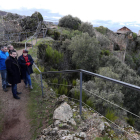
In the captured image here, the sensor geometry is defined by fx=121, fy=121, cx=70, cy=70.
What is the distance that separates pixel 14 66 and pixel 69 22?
19.1 m

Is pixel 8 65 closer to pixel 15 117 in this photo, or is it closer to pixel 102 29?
pixel 15 117

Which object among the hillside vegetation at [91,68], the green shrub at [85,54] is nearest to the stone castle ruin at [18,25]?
the hillside vegetation at [91,68]

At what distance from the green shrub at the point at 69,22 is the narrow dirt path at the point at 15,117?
1852 centimetres

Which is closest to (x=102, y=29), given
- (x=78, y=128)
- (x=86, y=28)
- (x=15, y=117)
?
(x=86, y=28)

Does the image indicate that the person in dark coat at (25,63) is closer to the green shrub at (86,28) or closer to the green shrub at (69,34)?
the green shrub at (69,34)

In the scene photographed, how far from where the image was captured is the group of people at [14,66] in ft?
11.4

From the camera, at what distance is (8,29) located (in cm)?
1603

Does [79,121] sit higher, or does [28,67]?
[28,67]

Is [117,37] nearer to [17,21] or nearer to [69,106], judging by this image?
[17,21]

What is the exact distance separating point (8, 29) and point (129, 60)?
773 inches

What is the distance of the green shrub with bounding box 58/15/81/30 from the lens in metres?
20.9

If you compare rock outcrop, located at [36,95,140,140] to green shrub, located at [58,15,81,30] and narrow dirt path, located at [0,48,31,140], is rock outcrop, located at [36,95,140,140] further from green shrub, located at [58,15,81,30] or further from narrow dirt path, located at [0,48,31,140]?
green shrub, located at [58,15,81,30]

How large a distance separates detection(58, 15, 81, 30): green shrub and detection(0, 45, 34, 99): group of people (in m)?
18.2

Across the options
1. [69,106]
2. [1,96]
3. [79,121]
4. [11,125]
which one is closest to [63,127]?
[79,121]
